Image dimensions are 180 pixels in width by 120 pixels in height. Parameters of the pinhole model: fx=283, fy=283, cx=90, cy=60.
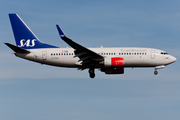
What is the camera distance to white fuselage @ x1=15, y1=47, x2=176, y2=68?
42.8m

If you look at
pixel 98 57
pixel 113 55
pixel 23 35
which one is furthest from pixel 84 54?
pixel 23 35

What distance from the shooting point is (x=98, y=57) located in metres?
42.0

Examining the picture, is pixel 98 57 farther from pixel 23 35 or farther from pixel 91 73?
pixel 23 35

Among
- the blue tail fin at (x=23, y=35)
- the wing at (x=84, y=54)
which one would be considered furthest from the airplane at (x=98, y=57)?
the blue tail fin at (x=23, y=35)

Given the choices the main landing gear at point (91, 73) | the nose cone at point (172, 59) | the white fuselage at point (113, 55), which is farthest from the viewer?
the main landing gear at point (91, 73)

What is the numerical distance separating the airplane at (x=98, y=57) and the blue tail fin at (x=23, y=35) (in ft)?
0.64

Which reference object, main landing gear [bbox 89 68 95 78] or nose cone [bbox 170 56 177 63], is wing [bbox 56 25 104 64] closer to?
main landing gear [bbox 89 68 95 78]

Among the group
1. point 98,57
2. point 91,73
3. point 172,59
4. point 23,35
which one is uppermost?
point 23,35

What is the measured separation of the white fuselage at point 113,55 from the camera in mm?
42750

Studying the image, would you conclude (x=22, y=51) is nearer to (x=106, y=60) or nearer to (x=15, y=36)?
(x=15, y=36)

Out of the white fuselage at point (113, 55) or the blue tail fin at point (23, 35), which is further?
the blue tail fin at point (23, 35)

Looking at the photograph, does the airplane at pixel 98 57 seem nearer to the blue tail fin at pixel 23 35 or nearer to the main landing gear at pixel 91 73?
the main landing gear at pixel 91 73

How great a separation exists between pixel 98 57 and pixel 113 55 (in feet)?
8.26

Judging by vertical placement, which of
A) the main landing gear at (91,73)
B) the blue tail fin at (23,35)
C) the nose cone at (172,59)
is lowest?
the main landing gear at (91,73)
